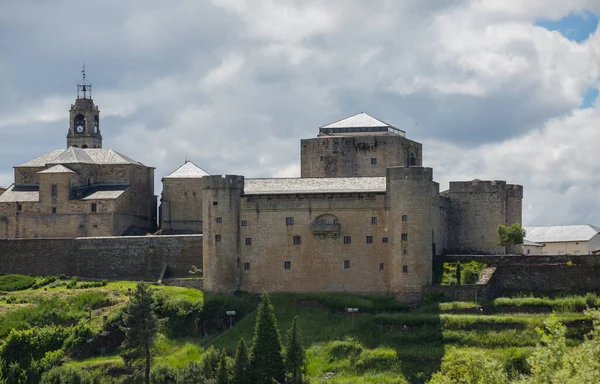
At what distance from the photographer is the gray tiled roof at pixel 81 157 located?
84.4 metres

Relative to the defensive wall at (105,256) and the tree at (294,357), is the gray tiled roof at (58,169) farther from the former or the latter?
the tree at (294,357)

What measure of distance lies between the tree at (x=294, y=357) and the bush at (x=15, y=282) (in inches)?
847

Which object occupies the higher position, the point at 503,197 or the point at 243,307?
the point at 503,197

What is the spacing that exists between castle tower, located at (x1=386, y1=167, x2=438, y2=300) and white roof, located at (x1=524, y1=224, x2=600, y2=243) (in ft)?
102

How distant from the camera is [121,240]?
75.5 meters

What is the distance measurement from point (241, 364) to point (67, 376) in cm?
911

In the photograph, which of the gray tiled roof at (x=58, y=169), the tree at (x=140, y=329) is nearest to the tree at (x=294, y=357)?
the tree at (x=140, y=329)

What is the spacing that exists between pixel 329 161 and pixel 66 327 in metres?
20.6

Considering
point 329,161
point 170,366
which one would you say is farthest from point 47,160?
point 170,366

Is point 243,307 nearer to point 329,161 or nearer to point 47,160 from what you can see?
point 329,161

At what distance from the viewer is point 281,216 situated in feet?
226

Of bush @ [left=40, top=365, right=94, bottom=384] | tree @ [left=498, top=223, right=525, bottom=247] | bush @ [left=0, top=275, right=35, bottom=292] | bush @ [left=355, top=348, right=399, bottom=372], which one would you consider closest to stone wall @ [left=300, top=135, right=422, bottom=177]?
tree @ [left=498, top=223, right=525, bottom=247]

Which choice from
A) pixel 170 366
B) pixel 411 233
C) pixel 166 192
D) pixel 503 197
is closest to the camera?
pixel 170 366

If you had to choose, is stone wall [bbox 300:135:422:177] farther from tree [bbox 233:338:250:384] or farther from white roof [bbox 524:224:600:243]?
white roof [bbox 524:224:600:243]
